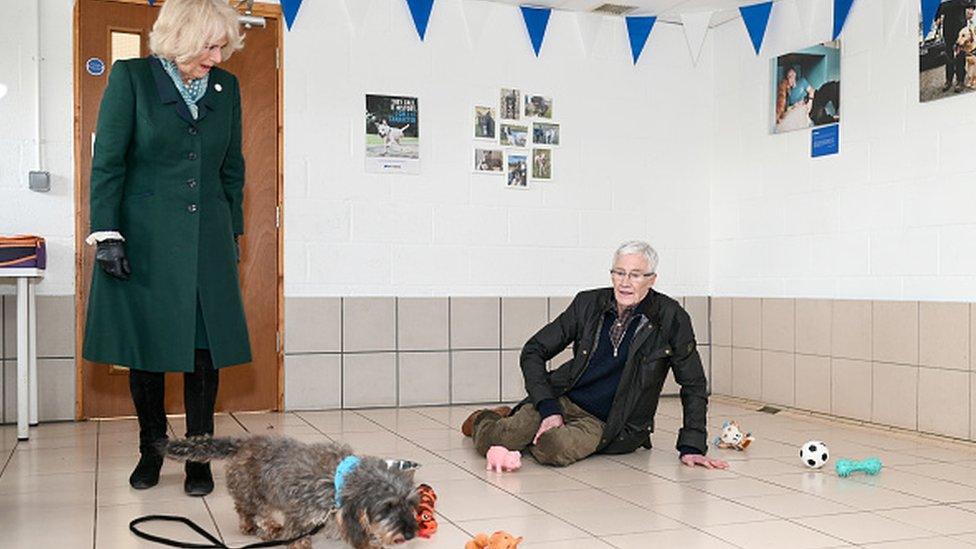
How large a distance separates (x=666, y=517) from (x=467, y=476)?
86cm

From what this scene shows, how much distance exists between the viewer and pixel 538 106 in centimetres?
570

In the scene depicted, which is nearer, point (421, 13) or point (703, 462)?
point (703, 462)

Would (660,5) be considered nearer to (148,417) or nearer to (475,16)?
(475,16)

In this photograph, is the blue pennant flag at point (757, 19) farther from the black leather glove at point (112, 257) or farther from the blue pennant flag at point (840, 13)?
the black leather glove at point (112, 257)

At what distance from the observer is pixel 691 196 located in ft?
19.9

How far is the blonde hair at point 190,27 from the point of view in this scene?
2955 mm

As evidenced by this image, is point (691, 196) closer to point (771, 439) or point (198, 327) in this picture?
point (771, 439)

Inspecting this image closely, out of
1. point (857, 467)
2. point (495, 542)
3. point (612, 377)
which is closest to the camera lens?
point (495, 542)

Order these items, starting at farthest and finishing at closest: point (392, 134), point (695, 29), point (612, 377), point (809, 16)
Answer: point (695, 29), point (392, 134), point (809, 16), point (612, 377)

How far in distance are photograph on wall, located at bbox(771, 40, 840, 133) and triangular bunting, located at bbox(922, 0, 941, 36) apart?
0.58m

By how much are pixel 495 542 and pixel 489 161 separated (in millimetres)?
3432

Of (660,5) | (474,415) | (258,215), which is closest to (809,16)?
(660,5)

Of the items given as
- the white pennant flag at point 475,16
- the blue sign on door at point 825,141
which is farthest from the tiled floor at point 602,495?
the white pennant flag at point 475,16


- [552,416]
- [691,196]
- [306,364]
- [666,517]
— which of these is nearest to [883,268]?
[691,196]
